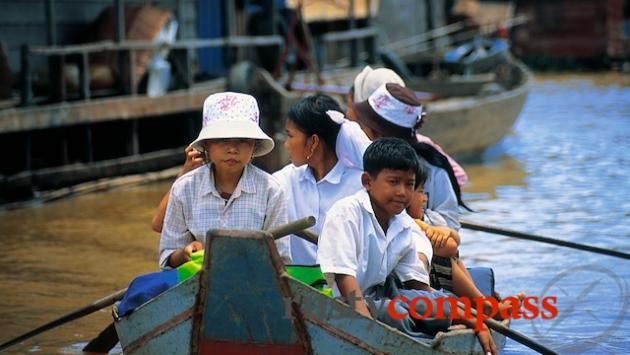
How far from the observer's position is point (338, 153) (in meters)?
5.12

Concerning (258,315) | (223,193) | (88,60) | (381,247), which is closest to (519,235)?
(381,247)

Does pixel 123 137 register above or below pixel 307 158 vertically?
below

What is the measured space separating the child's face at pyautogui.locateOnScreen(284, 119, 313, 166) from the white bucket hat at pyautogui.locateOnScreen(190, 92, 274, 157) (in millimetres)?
271

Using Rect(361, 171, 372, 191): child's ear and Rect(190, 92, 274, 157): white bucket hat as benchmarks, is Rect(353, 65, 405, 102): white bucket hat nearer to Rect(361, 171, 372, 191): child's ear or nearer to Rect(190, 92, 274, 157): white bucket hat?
Rect(190, 92, 274, 157): white bucket hat

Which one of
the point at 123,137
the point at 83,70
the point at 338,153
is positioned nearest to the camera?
the point at 338,153

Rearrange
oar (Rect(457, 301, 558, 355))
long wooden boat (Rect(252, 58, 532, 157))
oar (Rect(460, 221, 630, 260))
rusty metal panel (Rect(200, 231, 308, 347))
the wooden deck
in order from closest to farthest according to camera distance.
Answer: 1. rusty metal panel (Rect(200, 231, 308, 347))
2. oar (Rect(457, 301, 558, 355))
3. oar (Rect(460, 221, 630, 260))
4. the wooden deck
5. long wooden boat (Rect(252, 58, 532, 157))

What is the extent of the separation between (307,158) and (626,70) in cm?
2710

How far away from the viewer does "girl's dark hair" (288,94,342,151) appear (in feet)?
16.6

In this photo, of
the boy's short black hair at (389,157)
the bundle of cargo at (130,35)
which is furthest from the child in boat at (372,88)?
the bundle of cargo at (130,35)

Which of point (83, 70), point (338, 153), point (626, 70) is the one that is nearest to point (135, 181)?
point (83, 70)

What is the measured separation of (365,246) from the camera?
444 cm

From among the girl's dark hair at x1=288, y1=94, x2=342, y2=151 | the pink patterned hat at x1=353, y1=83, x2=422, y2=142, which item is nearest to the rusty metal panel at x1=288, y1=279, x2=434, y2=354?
the girl's dark hair at x1=288, y1=94, x2=342, y2=151

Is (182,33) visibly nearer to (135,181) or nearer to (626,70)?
(135,181)

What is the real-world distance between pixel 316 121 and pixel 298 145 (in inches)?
5.1
